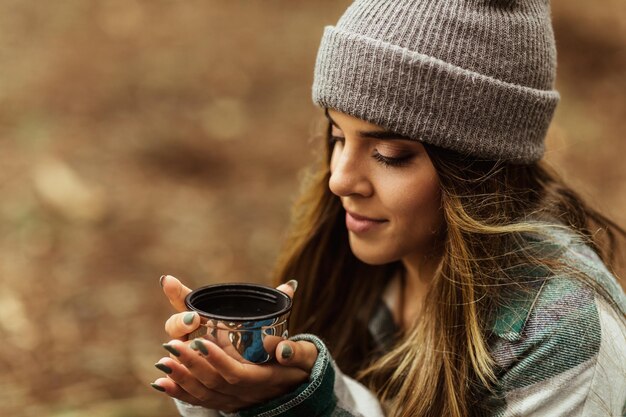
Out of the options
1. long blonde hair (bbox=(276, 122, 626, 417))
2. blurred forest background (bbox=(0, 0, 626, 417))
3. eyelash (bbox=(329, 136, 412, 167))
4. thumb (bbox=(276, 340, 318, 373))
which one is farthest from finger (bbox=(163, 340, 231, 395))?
blurred forest background (bbox=(0, 0, 626, 417))

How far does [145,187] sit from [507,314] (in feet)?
10.7

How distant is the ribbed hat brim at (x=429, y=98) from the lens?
1964 millimetres

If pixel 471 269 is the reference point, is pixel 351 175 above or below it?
above

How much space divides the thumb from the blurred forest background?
3.77 ft

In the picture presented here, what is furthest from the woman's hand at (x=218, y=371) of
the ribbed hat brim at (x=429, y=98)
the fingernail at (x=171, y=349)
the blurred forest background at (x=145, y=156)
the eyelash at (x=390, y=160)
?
the blurred forest background at (x=145, y=156)

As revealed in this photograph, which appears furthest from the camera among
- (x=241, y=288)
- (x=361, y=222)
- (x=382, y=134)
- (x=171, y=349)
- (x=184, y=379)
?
(x=361, y=222)

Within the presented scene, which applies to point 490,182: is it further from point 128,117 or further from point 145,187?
point 128,117

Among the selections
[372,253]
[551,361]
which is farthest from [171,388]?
[551,361]

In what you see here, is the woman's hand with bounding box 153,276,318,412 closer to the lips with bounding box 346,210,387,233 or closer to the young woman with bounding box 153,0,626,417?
the young woman with bounding box 153,0,626,417

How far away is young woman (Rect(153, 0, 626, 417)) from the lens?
1.93 metres

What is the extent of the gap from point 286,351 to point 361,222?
52 centimetres

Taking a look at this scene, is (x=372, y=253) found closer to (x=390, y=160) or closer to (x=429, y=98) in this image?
(x=390, y=160)

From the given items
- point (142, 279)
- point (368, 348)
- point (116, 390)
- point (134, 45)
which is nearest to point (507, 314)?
point (368, 348)

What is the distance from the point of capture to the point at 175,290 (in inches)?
77.0
